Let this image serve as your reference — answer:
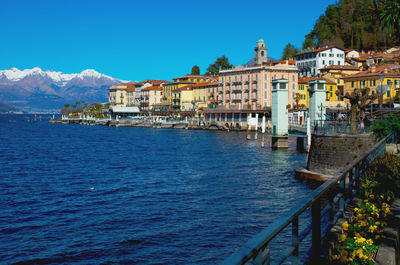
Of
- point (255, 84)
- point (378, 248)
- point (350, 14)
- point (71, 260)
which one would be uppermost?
point (350, 14)

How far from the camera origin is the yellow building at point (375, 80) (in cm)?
8512

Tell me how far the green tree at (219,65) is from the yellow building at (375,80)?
3015 inches

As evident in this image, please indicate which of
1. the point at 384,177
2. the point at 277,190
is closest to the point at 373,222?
the point at 384,177

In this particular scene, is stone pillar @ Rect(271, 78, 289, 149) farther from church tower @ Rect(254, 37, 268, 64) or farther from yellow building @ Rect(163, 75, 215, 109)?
yellow building @ Rect(163, 75, 215, 109)

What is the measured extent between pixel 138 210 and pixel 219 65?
15600 centimetres

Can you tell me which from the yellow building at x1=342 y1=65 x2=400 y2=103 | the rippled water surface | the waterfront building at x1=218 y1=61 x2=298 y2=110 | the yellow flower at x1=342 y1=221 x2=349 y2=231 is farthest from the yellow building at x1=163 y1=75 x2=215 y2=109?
the yellow flower at x1=342 y1=221 x2=349 y2=231

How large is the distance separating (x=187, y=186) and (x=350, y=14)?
137 metres

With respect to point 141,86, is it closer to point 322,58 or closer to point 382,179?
point 322,58

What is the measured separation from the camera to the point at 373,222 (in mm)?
6695

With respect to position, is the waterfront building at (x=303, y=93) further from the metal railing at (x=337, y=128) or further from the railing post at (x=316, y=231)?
the railing post at (x=316, y=231)

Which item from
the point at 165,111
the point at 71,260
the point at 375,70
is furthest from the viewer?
the point at 165,111

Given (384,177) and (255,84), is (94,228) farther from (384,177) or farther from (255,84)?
(255,84)

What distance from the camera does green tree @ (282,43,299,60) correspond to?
157m

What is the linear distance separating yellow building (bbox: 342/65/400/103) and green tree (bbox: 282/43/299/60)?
190 feet
